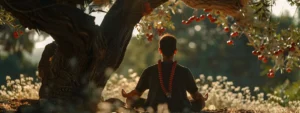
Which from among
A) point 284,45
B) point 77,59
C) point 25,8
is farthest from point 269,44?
point 25,8

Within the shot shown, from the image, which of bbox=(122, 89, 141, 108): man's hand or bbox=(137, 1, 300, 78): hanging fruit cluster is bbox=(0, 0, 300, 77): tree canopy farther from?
bbox=(122, 89, 141, 108): man's hand

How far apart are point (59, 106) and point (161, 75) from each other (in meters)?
1.85

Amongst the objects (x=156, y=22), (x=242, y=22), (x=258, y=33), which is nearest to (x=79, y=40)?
(x=242, y=22)

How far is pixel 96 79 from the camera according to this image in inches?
290

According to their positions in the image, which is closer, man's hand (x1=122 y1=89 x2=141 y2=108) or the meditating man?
the meditating man

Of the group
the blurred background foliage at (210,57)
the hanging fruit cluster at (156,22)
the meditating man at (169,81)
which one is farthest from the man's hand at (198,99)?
the blurred background foliage at (210,57)

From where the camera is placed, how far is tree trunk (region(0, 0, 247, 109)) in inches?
252

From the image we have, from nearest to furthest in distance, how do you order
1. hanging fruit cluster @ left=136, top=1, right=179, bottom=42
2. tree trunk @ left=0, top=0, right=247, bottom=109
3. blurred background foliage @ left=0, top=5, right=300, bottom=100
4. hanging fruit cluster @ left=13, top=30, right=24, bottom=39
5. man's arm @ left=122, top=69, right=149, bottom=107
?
1. tree trunk @ left=0, top=0, right=247, bottom=109
2. man's arm @ left=122, top=69, right=149, bottom=107
3. hanging fruit cluster @ left=13, top=30, right=24, bottom=39
4. hanging fruit cluster @ left=136, top=1, right=179, bottom=42
5. blurred background foliage @ left=0, top=5, right=300, bottom=100

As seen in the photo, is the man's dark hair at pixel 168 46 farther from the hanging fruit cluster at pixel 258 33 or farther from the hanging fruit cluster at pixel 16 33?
the hanging fruit cluster at pixel 16 33

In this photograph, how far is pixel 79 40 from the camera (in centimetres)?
677

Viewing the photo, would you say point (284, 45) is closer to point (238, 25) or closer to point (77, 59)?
point (238, 25)

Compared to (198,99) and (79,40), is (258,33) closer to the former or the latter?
(198,99)

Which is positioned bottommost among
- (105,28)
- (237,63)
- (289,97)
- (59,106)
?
(59,106)

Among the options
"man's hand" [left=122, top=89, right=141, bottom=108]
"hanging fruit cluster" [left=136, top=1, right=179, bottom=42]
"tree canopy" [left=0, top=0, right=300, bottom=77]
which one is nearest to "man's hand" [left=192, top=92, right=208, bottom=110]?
"man's hand" [left=122, top=89, right=141, bottom=108]
